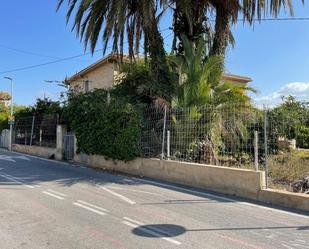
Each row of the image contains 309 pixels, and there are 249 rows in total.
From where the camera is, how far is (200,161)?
11.2 m

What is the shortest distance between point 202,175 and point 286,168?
2205 mm

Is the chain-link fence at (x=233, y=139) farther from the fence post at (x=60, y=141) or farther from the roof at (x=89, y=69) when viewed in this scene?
the roof at (x=89, y=69)

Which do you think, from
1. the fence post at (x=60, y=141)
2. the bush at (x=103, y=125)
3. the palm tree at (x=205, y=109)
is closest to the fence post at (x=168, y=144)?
the palm tree at (x=205, y=109)

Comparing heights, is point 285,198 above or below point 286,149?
below

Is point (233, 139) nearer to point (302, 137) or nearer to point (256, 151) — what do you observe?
point (256, 151)

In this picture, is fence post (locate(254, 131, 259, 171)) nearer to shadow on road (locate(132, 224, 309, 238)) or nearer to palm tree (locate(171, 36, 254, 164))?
palm tree (locate(171, 36, 254, 164))

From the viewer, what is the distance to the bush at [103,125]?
43.5 ft

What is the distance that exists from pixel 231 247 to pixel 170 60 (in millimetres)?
11260

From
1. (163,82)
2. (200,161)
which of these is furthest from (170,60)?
(200,161)

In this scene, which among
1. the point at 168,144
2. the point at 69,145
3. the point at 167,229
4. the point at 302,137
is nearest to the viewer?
the point at 167,229

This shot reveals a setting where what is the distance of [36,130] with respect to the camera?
78.3ft

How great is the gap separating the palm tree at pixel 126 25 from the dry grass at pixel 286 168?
640 cm

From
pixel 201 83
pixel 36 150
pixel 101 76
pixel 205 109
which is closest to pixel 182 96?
pixel 201 83

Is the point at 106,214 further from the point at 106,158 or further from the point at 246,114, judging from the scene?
the point at 106,158
